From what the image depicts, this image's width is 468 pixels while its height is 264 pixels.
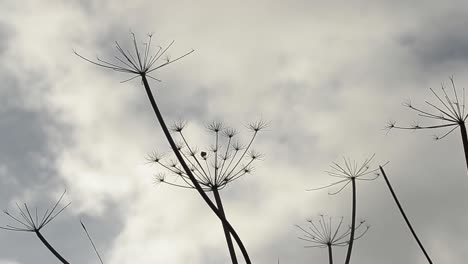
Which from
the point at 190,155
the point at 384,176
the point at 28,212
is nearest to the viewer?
the point at 28,212

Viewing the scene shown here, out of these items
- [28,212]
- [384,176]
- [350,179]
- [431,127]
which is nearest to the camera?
[431,127]

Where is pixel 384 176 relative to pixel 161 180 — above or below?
below

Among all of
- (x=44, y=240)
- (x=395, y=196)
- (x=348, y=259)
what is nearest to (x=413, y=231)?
(x=395, y=196)

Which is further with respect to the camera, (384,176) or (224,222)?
(384,176)

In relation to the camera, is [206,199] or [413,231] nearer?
[206,199]

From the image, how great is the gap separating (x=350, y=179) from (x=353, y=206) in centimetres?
109

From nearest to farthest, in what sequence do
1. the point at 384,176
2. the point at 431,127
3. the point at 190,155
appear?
1. the point at 431,127
2. the point at 384,176
3. the point at 190,155

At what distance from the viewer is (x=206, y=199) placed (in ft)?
52.1

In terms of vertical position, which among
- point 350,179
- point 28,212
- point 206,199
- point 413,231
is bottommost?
point 413,231

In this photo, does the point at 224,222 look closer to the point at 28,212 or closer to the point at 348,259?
the point at 348,259

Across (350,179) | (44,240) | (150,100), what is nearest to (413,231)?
(350,179)

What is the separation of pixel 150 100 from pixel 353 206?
8874 millimetres

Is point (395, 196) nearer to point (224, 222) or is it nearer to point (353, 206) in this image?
point (353, 206)

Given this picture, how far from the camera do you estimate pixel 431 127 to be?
51.9 ft
